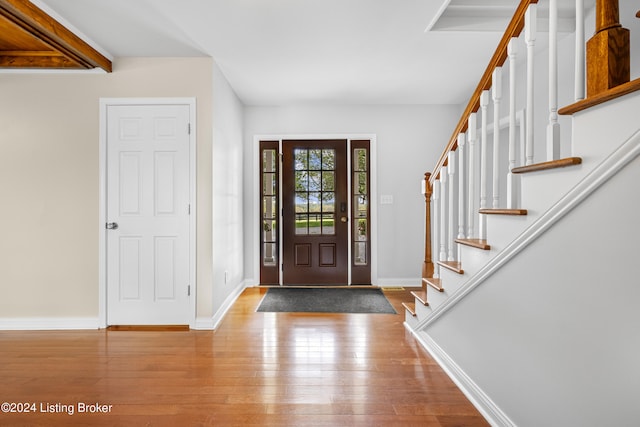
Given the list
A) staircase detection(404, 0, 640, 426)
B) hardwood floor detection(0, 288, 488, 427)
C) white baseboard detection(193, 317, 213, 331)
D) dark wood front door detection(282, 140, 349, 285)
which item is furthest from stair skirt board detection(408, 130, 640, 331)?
dark wood front door detection(282, 140, 349, 285)

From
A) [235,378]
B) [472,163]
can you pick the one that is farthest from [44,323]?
[472,163]

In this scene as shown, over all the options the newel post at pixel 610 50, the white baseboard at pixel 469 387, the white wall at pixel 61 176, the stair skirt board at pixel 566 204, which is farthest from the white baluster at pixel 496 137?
the white wall at pixel 61 176

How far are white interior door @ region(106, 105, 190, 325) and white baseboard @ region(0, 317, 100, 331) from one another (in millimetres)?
221

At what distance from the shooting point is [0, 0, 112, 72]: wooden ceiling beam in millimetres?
2287

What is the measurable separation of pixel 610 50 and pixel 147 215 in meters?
3.33

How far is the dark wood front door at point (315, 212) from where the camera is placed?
4.78m

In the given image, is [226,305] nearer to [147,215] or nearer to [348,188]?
[147,215]

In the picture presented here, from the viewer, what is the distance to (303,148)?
15.7 ft

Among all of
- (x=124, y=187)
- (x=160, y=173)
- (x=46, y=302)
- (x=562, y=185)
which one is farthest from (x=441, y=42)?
(x=46, y=302)

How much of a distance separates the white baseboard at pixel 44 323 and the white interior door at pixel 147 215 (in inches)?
8.7

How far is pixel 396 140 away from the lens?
474cm

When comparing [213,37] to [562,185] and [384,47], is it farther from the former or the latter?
[562,185]

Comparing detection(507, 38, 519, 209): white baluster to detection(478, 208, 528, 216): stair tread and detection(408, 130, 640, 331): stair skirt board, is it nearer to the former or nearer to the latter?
detection(478, 208, 528, 216): stair tread

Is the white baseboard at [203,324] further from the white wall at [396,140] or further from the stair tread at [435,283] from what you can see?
the white wall at [396,140]
